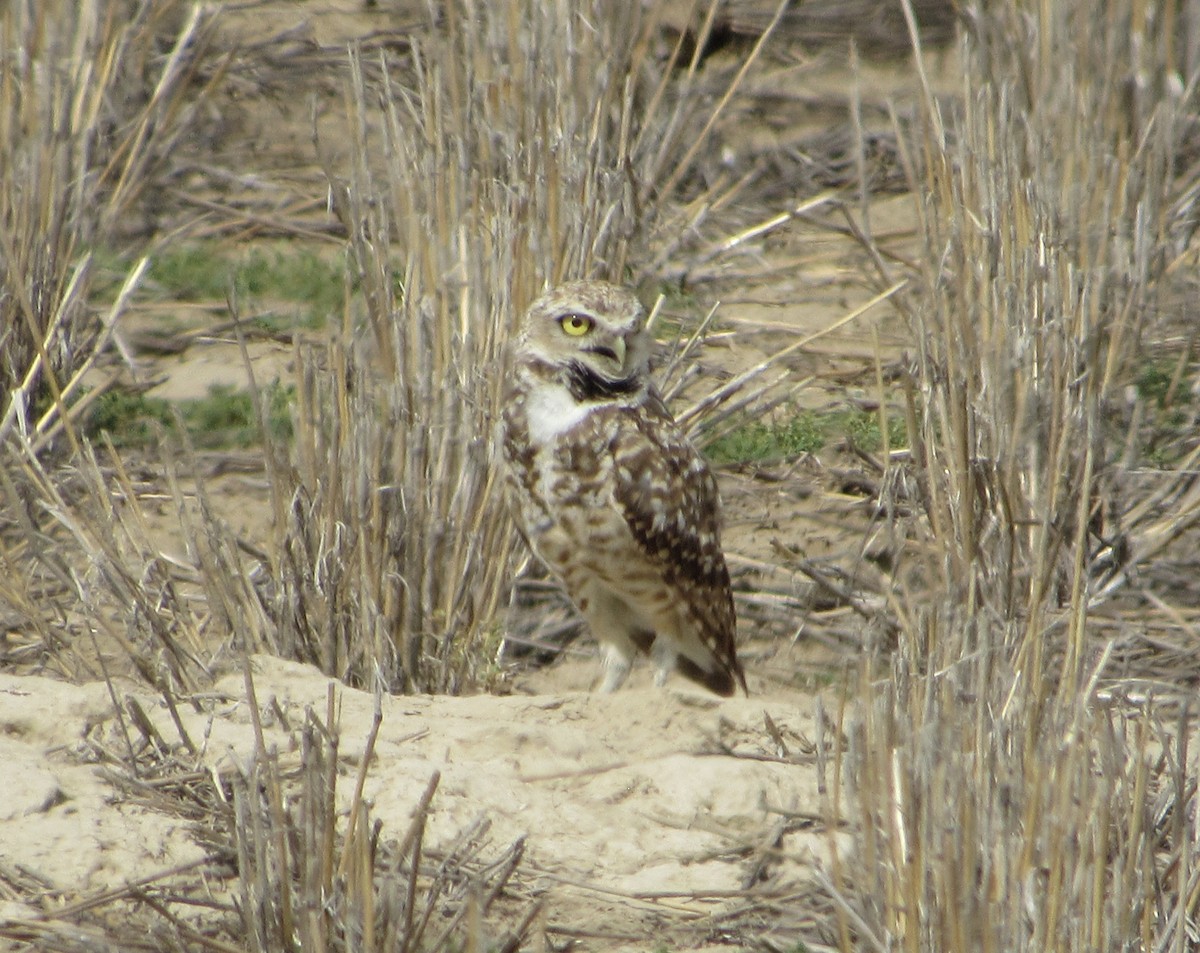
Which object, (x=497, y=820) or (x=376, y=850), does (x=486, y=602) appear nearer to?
(x=497, y=820)

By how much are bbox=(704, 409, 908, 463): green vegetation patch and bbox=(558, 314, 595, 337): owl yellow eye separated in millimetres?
1731

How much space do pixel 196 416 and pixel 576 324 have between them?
2310mm

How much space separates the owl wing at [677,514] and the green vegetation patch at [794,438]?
129 cm

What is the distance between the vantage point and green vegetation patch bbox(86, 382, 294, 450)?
641 centimetres

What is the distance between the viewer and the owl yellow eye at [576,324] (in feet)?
15.5

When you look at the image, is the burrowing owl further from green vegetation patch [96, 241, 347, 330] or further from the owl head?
green vegetation patch [96, 241, 347, 330]

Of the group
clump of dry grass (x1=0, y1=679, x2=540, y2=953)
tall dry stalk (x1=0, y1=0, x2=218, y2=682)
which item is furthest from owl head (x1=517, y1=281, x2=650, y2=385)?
clump of dry grass (x1=0, y1=679, x2=540, y2=953)

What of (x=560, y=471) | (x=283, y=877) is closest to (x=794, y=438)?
(x=560, y=471)

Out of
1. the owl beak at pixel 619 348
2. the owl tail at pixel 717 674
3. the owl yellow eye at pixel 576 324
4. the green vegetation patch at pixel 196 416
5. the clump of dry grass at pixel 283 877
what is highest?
the owl yellow eye at pixel 576 324

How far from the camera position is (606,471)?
16.0 ft

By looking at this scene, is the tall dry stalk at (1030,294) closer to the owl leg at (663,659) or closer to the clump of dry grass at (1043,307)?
the clump of dry grass at (1043,307)

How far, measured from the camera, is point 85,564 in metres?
5.59

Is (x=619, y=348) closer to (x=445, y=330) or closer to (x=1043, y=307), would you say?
(x=445, y=330)

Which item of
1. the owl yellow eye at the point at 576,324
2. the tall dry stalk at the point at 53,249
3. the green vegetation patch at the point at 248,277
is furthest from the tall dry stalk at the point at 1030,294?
the green vegetation patch at the point at 248,277
